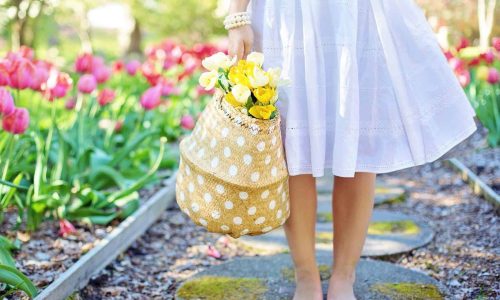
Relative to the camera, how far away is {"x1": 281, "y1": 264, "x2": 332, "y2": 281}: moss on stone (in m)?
2.52

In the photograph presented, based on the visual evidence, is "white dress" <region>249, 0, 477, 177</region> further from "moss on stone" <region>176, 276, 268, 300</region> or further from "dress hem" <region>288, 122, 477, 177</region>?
"moss on stone" <region>176, 276, 268, 300</region>

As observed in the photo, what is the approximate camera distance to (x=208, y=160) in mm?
1886

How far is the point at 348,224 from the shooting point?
2.21 metres

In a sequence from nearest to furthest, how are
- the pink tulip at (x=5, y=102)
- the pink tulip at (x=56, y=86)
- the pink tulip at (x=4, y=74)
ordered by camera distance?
the pink tulip at (x=5, y=102) < the pink tulip at (x=4, y=74) < the pink tulip at (x=56, y=86)

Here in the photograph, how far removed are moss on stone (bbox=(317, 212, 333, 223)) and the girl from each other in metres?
1.25

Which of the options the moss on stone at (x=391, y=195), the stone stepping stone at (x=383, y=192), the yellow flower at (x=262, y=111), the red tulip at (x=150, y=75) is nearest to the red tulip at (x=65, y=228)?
the yellow flower at (x=262, y=111)

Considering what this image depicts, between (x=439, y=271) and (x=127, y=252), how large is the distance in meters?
1.20

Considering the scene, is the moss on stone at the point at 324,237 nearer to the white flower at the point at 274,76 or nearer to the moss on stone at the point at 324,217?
the moss on stone at the point at 324,217

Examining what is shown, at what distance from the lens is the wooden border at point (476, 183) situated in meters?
3.41

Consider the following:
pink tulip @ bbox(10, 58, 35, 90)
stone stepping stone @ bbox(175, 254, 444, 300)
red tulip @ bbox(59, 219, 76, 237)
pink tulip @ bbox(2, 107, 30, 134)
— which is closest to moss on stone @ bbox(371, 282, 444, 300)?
stone stepping stone @ bbox(175, 254, 444, 300)

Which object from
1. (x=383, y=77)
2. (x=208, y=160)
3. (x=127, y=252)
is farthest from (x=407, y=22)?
(x=127, y=252)

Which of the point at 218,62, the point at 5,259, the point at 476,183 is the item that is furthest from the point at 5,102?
the point at 476,183

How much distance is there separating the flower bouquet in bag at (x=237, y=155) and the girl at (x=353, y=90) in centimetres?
11

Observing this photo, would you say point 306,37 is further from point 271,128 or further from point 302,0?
point 271,128
